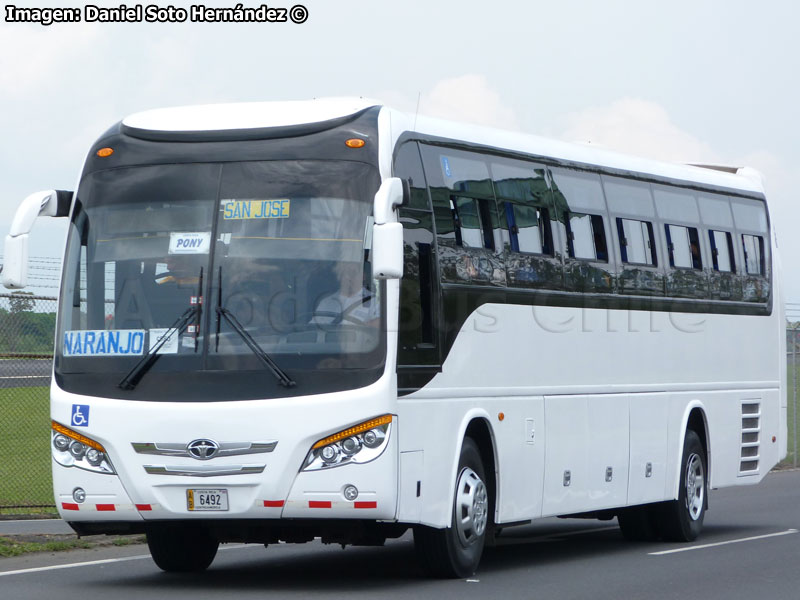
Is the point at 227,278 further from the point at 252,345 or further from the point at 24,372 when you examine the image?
the point at 24,372

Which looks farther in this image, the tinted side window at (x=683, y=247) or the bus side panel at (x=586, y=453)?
the tinted side window at (x=683, y=247)

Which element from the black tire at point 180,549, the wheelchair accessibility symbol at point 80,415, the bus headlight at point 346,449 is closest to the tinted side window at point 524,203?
the bus headlight at point 346,449

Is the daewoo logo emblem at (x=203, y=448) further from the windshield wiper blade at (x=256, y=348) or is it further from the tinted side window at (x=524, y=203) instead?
the tinted side window at (x=524, y=203)

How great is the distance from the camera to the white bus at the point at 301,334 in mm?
11219

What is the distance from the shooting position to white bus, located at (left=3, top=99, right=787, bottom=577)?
11219mm

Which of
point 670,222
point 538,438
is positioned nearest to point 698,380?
point 670,222

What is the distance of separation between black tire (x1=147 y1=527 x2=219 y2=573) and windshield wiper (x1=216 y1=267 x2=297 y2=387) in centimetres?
207

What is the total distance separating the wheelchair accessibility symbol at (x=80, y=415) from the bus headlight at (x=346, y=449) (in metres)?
1.63

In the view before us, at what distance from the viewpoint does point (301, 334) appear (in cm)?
1134

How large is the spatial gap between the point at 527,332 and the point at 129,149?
3.76 meters

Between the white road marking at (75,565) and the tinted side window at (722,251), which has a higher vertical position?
the tinted side window at (722,251)

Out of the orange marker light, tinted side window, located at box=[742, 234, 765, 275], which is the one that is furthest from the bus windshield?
tinted side window, located at box=[742, 234, 765, 275]

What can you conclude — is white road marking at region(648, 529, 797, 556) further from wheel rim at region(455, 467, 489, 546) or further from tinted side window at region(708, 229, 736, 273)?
wheel rim at region(455, 467, 489, 546)

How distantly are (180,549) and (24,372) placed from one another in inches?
237
